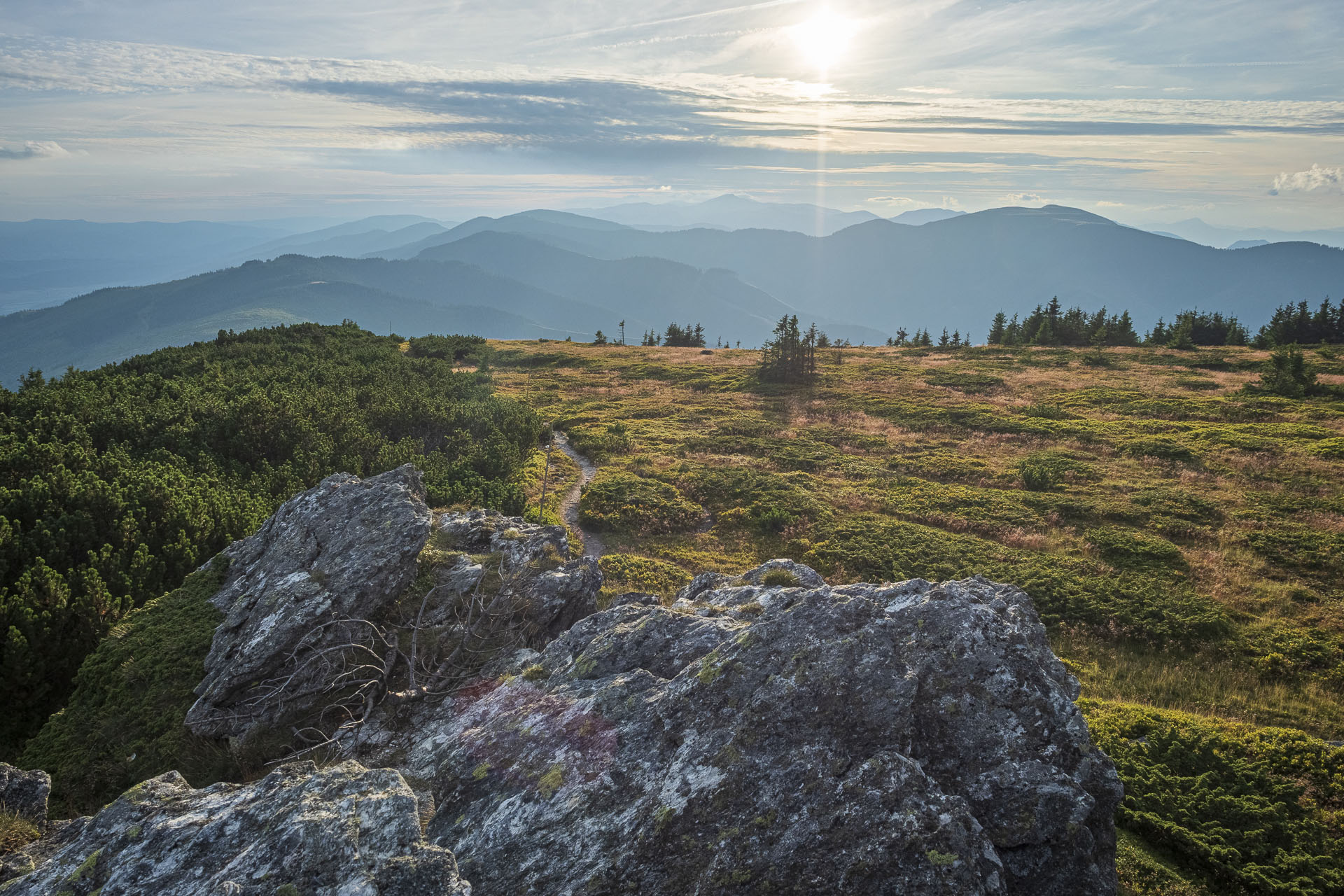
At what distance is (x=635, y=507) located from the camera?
32.7m

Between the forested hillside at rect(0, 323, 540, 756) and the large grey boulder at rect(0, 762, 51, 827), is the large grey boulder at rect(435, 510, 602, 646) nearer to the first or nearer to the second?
the large grey boulder at rect(0, 762, 51, 827)

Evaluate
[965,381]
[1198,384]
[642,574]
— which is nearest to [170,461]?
[642,574]

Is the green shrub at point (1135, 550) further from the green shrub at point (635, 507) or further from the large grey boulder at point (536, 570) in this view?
the large grey boulder at point (536, 570)

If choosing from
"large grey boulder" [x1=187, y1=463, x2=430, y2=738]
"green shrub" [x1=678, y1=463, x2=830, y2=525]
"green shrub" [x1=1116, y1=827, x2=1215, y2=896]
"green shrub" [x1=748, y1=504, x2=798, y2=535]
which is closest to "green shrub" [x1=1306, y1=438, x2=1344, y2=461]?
"green shrub" [x1=678, y1=463, x2=830, y2=525]

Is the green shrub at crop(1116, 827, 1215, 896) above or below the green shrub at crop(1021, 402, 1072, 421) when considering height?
below

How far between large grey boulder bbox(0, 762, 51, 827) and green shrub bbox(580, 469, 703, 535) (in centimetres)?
2293

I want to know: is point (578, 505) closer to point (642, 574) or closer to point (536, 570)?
point (642, 574)

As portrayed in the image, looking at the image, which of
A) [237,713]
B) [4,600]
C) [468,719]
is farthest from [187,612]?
[468,719]

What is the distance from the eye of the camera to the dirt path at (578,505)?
2888 cm

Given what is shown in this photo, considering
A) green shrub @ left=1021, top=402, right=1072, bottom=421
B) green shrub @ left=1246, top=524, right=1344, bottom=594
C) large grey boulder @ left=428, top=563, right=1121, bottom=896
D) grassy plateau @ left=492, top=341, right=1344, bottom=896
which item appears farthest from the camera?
green shrub @ left=1021, top=402, right=1072, bottom=421

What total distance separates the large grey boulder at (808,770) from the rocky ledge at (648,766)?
28mm

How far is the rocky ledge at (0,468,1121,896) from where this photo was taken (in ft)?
21.4

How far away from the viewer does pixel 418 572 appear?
1459 centimetres

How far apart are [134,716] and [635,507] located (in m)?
22.5
